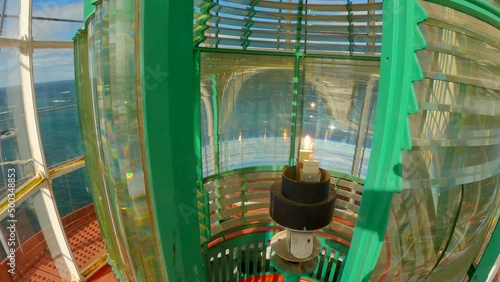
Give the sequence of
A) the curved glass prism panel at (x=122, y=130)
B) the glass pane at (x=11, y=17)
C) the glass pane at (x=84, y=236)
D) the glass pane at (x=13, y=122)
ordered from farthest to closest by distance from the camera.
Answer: the glass pane at (x=84, y=236)
the glass pane at (x=13, y=122)
the glass pane at (x=11, y=17)
the curved glass prism panel at (x=122, y=130)

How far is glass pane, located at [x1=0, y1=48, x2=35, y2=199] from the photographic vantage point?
2.79 m

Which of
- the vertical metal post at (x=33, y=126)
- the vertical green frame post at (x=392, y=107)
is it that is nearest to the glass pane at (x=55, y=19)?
the vertical metal post at (x=33, y=126)

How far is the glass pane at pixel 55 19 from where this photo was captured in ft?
9.23

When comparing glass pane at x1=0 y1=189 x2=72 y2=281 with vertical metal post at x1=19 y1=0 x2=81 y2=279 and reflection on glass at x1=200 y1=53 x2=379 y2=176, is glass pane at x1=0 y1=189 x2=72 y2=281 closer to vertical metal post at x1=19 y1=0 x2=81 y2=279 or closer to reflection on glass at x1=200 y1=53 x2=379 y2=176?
vertical metal post at x1=19 y1=0 x2=81 y2=279

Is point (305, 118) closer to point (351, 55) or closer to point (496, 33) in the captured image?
point (351, 55)

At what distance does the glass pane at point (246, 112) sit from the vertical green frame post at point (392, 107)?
1647 millimetres

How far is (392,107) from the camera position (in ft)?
2.43

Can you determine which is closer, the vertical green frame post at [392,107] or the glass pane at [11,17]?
the vertical green frame post at [392,107]

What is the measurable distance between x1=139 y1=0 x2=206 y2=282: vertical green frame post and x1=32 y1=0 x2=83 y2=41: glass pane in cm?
252

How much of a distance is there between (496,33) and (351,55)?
139cm

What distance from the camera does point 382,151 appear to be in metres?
0.78

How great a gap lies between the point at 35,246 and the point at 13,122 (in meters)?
1.49

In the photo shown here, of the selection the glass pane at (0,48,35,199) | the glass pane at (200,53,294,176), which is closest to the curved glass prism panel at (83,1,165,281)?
the glass pane at (200,53,294,176)

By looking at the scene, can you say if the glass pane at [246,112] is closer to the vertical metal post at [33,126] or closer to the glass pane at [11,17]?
the vertical metal post at [33,126]
